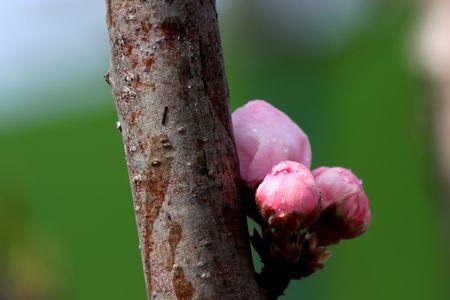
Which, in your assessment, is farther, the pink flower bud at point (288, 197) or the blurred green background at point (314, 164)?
the blurred green background at point (314, 164)

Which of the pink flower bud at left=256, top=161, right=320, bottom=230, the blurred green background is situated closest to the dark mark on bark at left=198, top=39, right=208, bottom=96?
the pink flower bud at left=256, top=161, right=320, bottom=230

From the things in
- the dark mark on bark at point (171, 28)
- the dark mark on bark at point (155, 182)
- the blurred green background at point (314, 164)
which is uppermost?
the dark mark on bark at point (171, 28)

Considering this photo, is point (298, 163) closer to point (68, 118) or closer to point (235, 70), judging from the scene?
point (235, 70)

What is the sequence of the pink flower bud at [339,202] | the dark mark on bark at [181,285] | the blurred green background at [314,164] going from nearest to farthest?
the dark mark on bark at [181,285] → the pink flower bud at [339,202] → the blurred green background at [314,164]

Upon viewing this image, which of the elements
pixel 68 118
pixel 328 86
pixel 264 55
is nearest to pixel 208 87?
pixel 328 86

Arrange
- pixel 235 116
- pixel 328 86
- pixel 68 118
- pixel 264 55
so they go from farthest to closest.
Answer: pixel 68 118, pixel 264 55, pixel 328 86, pixel 235 116

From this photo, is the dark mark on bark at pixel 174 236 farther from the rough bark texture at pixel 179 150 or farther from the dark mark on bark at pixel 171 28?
the dark mark on bark at pixel 171 28

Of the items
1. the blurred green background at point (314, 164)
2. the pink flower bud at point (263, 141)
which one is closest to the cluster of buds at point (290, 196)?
the pink flower bud at point (263, 141)
